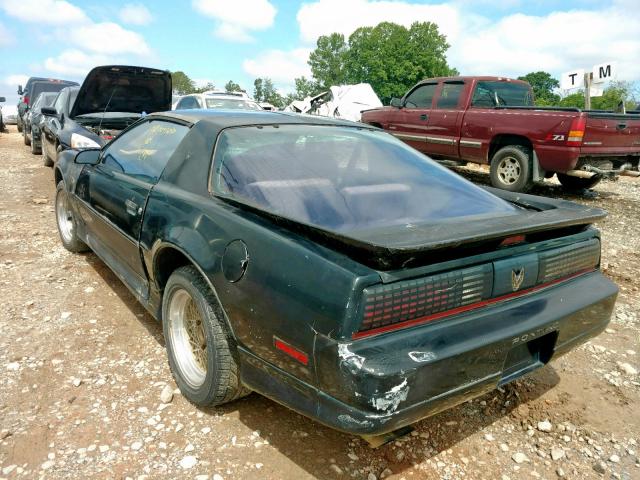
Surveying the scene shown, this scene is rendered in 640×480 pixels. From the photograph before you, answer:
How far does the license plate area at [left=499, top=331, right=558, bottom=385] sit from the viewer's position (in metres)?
2.02

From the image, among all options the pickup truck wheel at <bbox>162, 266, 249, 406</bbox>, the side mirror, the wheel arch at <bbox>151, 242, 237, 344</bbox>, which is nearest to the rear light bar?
the pickup truck wheel at <bbox>162, 266, 249, 406</bbox>

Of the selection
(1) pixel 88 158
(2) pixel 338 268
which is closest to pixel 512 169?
(1) pixel 88 158

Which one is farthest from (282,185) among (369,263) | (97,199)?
(97,199)

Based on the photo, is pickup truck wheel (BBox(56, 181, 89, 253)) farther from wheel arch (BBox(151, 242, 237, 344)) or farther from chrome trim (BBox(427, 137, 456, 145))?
chrome trim (BBox(427, 137, 456, 145))

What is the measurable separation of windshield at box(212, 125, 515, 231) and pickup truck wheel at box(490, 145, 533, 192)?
4.54 m

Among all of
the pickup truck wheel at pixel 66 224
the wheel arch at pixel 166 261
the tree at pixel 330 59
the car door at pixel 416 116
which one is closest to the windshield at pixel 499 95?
the car door at pixel 416 116

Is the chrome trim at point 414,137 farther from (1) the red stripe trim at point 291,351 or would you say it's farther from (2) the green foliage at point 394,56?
(2) the green foliage at point 394,56

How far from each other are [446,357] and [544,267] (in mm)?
732

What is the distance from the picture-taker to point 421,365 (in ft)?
5.48

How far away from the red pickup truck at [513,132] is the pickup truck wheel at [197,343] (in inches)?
230

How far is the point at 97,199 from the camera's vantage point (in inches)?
136

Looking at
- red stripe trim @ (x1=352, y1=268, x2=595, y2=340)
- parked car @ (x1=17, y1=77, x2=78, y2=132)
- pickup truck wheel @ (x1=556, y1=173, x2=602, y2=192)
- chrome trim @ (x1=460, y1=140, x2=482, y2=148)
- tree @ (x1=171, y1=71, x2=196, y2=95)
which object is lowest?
pickup truck wheel @ (x1=556, y1=173, x2=602, y2=192)

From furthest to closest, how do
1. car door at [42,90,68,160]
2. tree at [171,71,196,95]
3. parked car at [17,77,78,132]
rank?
tree at [171,71,196,95] → parked car at [17,77,78,132] → car door at [42,90,68,160]

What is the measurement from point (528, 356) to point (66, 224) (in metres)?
4.21
